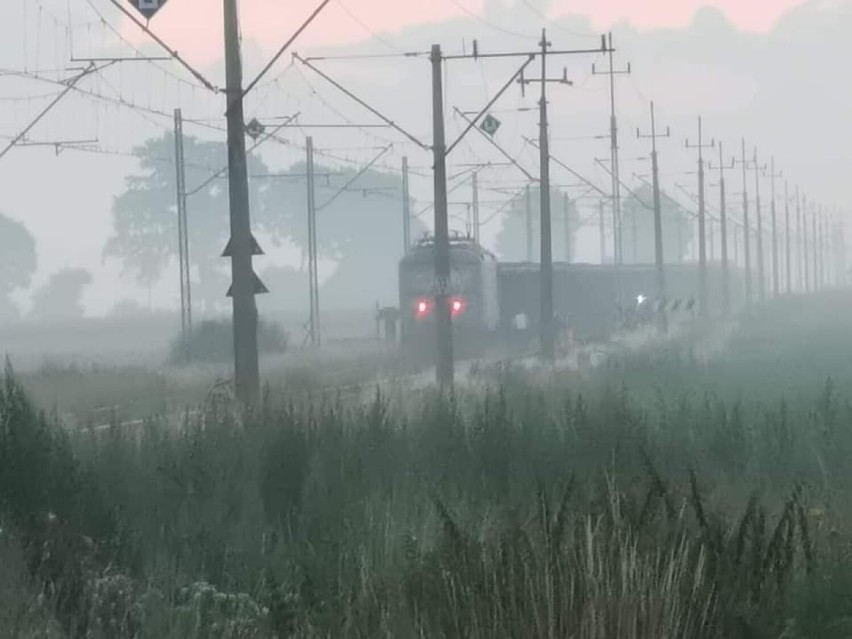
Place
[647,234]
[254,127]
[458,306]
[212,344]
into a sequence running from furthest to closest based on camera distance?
1. [647,234]
2. [212,344]
3. [458,306]
4. [254,127]

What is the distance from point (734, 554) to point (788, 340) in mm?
48416

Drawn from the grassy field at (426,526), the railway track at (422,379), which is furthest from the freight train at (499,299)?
the grassy field at (426,526)

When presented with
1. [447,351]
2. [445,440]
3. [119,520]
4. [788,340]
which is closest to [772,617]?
[119,520]

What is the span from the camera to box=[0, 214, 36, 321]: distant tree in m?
162

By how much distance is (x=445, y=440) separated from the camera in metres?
15.2

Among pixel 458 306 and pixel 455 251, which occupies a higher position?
pixel 455 251

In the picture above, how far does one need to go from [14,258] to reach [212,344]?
11428cm

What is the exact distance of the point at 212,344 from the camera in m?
53.7

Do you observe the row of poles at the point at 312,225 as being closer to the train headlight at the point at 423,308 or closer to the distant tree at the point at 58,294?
the train headlight at the point at 423,308

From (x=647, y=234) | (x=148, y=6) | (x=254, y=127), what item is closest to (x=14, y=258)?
(x=647, y=234)

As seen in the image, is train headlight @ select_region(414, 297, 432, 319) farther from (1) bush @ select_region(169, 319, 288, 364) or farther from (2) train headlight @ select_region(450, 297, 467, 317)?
(1) bush @ select_region(169, 319, 288, 364)

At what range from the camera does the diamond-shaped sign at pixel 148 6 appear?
23.1 metres

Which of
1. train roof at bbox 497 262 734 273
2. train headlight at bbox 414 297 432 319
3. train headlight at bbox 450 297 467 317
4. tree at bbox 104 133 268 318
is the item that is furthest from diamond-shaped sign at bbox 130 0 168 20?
tree at bbox 104 133 268 318

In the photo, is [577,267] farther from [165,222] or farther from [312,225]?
[165,222]
